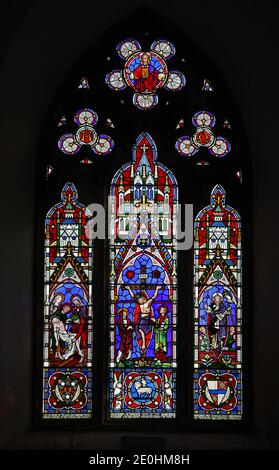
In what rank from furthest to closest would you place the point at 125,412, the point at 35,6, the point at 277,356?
the point at 125,412 → the point at 277,356 → the point at 35,6

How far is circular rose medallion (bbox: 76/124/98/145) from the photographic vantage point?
25.7 ft

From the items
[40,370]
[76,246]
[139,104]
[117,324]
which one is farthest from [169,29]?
[40,370]

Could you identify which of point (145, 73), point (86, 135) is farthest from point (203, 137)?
point (86, 135)

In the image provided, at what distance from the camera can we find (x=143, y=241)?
766 cm

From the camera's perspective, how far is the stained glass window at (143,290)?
24.6 ft

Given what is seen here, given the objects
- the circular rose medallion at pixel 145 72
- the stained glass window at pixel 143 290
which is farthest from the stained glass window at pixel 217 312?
the circular rose medallion at pixel 145 72

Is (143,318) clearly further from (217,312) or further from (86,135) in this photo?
(86,135)

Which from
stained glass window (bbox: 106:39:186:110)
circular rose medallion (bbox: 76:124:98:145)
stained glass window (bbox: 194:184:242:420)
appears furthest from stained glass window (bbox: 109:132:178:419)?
Answer: stained glass window (bbox: 106:39:186:110)

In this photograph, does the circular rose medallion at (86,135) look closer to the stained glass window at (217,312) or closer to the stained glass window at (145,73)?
the stained glass window at (145,73)

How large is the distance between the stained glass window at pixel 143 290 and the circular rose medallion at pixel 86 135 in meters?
0.39

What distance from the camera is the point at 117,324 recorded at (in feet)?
24.8

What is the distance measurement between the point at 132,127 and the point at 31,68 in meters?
1.25

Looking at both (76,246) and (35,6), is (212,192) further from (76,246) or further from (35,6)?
(35,6)

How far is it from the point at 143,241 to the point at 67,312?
928mm
